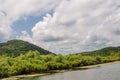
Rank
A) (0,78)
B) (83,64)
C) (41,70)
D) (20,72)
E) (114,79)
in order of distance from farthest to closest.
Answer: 1. (83,64)
2. (41,70)
3. (20,72)
4. (0,78)
5. (114,79)

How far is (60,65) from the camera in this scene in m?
169

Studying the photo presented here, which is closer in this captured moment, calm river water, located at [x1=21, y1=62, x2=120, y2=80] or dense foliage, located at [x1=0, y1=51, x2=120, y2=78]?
calm river water, located at [x1=21, y1=62, x2=120, y2=80]

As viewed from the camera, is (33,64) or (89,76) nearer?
(89,76)

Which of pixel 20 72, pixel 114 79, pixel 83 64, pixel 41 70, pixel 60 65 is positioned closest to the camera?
pixel 114 79

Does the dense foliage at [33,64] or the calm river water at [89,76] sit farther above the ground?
the dense foliage at [33,64]

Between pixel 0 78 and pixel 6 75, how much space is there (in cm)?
535

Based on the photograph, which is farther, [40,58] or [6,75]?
[40,58]

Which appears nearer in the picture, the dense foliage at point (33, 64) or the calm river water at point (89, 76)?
the calm river water at point (89, 76)

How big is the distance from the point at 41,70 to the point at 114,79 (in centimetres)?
Answer: 7976

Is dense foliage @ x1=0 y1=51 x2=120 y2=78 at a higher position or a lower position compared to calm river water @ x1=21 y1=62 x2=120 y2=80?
higher

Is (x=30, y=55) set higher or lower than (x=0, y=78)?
higher

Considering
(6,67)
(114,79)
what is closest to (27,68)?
(6,67)

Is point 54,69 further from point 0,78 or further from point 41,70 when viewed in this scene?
point 0,78

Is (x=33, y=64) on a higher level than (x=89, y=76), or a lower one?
higher
